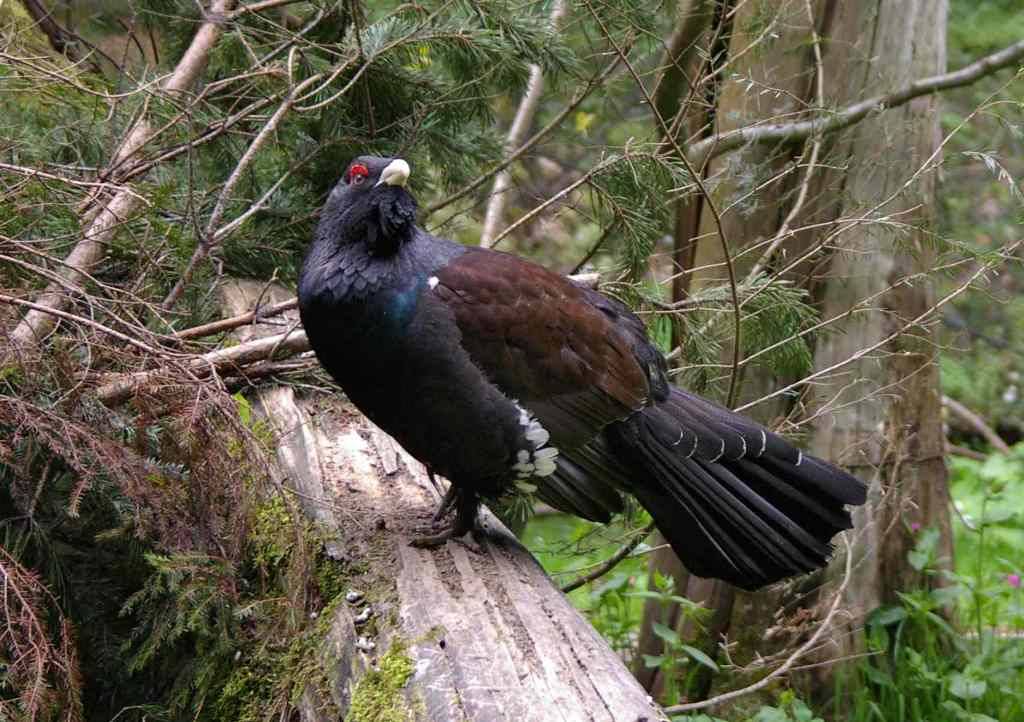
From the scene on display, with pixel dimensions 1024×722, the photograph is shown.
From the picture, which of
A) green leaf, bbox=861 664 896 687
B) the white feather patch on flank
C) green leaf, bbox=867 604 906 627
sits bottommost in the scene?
green leaf, bbox=861 664 896 687

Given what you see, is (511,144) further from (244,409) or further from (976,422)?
(976,422)

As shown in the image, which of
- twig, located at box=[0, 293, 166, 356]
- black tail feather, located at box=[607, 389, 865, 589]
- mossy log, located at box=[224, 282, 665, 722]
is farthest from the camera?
black tail feather, located at box=[607, 389, 865, 589]

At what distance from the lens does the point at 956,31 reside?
6.39m

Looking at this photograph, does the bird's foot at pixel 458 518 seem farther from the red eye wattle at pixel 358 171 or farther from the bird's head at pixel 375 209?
the red eye wattle at pixel 358 171

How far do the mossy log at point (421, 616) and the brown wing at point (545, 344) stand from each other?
0.39 m

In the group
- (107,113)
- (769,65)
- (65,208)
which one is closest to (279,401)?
(65,208)

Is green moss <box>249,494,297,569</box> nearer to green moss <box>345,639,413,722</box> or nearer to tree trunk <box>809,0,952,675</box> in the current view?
green moss <box>345,639,413,722</box>

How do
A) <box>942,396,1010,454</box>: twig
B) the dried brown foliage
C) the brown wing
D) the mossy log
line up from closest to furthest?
the mossy log < the dried brown foliage < the brown wing < <box>942,396,1010,454</box>: twig

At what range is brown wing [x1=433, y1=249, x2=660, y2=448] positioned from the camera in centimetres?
291

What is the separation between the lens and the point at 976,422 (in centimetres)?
736

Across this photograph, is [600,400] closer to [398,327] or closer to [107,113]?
[398,327]

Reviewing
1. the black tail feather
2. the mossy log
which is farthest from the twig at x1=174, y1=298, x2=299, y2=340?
the black tail feather

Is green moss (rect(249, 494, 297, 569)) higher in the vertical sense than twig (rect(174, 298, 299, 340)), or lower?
lower

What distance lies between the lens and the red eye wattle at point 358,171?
2.96 m
